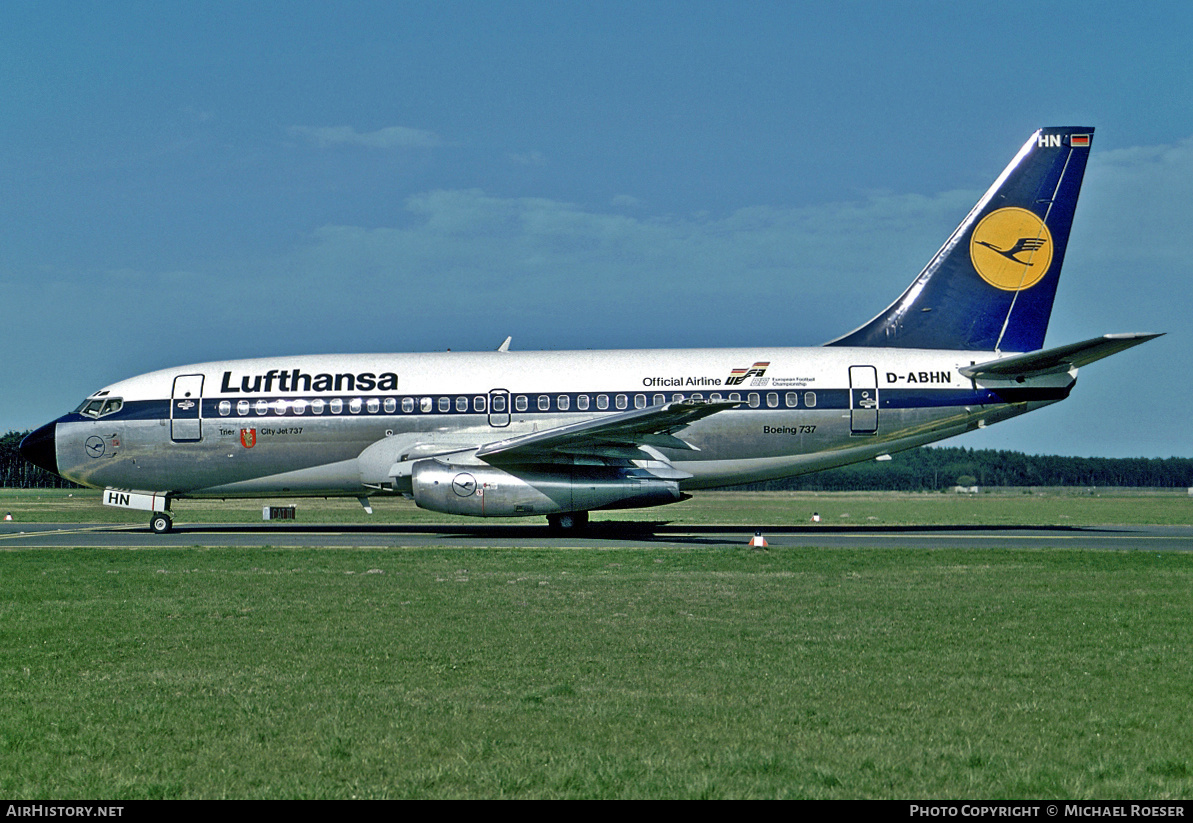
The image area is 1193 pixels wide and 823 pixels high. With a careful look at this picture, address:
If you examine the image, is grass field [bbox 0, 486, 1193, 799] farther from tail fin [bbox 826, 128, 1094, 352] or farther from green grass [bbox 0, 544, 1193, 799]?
tail fin [bbox 826, 128, 1094, 352]

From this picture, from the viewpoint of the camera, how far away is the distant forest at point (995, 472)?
102375mm

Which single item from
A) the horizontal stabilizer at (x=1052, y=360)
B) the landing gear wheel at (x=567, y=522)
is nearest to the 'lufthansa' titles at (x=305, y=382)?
the landing gear wheel at (x=567, y=522)

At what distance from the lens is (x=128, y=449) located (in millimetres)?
26250

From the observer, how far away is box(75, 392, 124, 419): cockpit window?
26578 mm

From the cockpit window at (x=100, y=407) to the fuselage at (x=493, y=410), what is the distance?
4cm

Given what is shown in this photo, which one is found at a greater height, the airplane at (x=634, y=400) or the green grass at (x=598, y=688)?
the airplane at (x=634, y=400)

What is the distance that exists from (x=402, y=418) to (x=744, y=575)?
12.6 m

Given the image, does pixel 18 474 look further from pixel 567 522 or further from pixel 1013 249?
pixel 1013 249

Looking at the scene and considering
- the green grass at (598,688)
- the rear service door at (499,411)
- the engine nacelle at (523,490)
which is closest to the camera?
the green grass at (598,688)

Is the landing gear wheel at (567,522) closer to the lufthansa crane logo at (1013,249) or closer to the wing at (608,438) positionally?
the wing at (608,438)

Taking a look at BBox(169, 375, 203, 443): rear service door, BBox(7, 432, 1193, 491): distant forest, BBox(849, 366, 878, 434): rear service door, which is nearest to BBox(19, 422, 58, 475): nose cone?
BBox(169, 375, 203, 443): rear service door

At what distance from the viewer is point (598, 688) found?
786 centimetres

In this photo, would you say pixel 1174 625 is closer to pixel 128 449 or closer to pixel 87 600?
pixel 87 600
